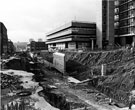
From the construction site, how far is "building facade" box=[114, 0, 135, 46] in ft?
73.9

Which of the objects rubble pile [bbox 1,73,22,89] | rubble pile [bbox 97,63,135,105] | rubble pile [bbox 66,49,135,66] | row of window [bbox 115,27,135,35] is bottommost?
rubble pile [bbox 97,63,135,105]

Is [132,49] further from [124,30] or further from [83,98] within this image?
[124,30]

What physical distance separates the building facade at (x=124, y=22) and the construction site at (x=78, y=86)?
2251cm

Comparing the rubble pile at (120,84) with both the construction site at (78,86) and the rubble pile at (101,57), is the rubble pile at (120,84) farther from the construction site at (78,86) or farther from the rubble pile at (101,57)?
the rubble pile at (101,57)

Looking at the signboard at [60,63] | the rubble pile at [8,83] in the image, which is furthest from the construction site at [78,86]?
the signboard at [60,63]

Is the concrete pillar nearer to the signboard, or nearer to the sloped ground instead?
the sloped ground

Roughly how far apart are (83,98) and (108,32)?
41.2 m

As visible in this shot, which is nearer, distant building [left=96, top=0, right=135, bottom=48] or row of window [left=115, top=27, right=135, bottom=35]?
row of window [left=115, top=27, right=135, bottom=35]

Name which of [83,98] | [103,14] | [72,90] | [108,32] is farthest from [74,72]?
[103,14]

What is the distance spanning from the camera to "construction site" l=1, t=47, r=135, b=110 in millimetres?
15484

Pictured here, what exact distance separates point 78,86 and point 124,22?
40881mm

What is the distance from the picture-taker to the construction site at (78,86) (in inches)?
610

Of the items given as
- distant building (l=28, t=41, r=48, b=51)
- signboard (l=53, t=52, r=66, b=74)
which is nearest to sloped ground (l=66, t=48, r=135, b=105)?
signboard (l=53, t=52, r=66, b=74)

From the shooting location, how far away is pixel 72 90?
25047mm
